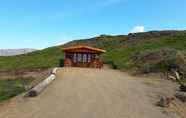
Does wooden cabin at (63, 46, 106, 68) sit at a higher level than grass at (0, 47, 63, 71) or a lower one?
higher

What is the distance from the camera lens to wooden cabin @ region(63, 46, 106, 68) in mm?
50344

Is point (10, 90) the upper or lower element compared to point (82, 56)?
lower

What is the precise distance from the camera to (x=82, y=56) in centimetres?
5091

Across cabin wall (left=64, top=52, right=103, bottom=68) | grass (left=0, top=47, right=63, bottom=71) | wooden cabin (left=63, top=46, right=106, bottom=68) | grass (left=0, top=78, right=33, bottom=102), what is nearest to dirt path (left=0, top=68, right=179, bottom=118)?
grass (left=0, top=78, right=33, bottom=102)

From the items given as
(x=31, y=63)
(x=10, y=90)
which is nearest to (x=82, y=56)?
(x=31, y=63)

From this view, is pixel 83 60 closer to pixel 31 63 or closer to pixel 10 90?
pixel 31 63

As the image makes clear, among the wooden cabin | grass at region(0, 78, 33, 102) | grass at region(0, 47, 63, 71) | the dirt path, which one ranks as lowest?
grass at region(0, 78, 33, 102)

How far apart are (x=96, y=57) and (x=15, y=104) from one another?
119 feet

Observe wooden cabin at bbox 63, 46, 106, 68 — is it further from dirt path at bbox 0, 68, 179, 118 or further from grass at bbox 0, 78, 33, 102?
dirt path at bbox 0, 68, 179, 118

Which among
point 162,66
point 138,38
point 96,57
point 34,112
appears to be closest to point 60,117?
point 34,112

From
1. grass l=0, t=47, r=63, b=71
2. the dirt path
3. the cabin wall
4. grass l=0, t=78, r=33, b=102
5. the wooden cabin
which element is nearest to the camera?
the dirt path

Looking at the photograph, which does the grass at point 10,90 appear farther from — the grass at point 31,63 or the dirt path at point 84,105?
the grass at point 31,63

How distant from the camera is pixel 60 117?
12.2 m

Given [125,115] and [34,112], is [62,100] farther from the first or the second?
[125,115]
